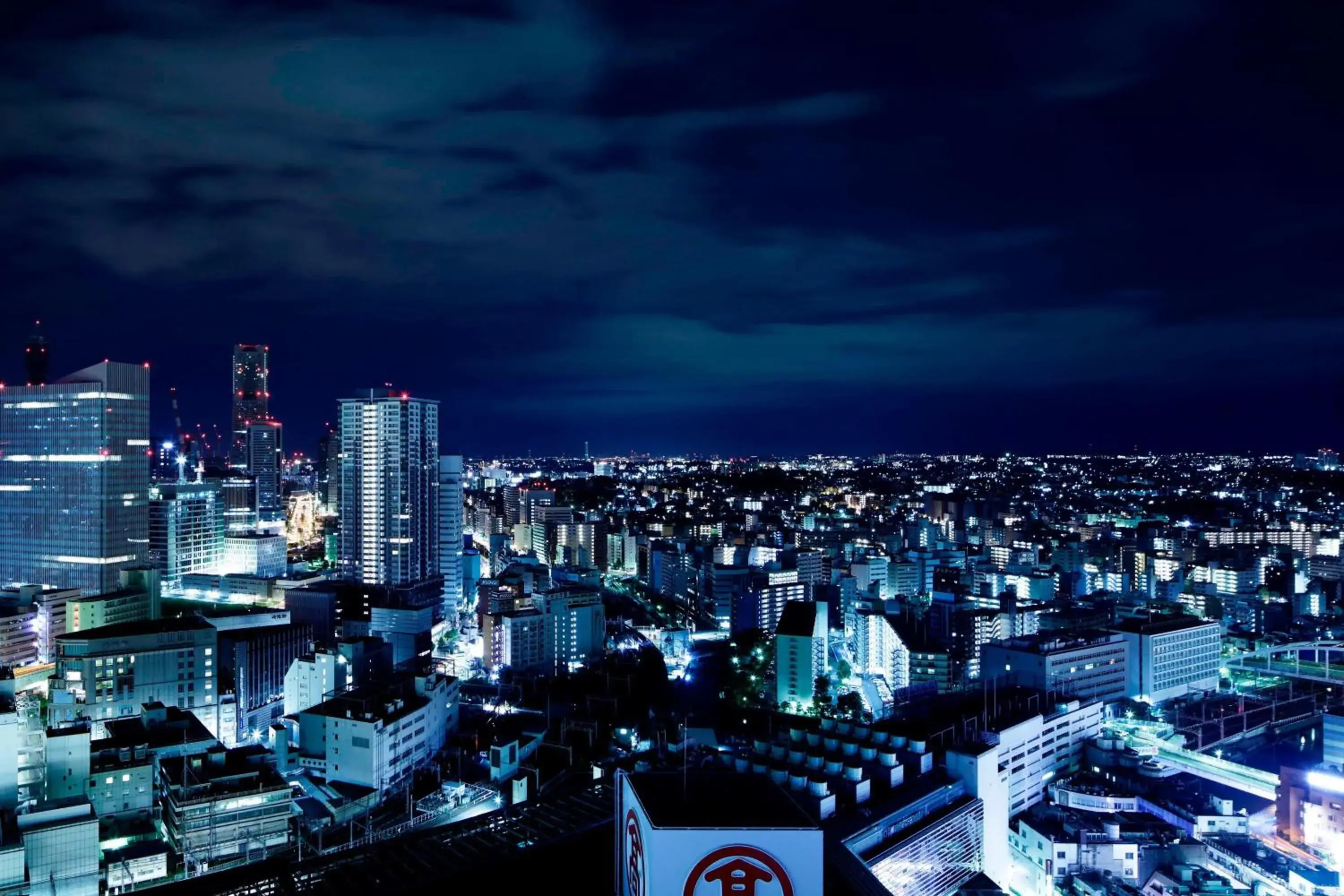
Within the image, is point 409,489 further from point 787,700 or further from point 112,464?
point 787,700

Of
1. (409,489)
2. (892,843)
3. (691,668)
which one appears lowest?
(691,668)

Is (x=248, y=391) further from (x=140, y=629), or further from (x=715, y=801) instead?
(x=715, y=801)

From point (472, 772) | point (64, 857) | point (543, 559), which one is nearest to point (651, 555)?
point (543, 559)

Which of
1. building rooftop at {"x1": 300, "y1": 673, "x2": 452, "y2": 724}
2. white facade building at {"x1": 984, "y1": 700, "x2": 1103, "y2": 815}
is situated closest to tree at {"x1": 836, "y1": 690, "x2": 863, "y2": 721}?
white facade building at {"x1": 984, "y1": 700, "x2": 1103, "y2": 815}

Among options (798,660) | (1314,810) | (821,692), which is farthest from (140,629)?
(1314,810)

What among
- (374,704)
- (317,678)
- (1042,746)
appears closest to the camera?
(1042,746)

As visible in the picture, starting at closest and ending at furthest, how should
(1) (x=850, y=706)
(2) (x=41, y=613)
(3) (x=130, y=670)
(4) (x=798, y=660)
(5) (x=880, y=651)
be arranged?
1. (3) (x=130, y=670)
2. (1) (x=850, y=706)
3. (4) (x=798, y=660)
4. (2) (x=41, y=613)
5. (5) (x=880, y=651)

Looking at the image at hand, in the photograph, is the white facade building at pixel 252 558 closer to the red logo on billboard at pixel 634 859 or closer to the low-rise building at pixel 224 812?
the low-rise building at pixel 224 812
